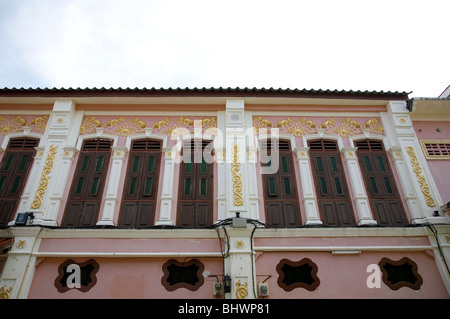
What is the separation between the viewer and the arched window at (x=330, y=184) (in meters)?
7.23

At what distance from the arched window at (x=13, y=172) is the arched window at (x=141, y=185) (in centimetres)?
247

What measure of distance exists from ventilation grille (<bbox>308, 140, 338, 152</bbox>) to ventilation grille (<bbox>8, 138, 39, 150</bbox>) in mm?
7099

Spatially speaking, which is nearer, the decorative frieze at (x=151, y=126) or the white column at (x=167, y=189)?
the white column at (x=167, y=189)

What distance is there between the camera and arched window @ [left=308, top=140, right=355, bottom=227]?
723 cm

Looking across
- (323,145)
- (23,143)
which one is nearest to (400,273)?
(323,145)

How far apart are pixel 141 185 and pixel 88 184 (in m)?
1.26

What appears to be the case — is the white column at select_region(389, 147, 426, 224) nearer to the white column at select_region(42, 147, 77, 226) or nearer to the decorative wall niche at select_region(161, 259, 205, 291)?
the decorative wall niche at select_region(161, 259, 205, 291)

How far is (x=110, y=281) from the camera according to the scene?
253 inches

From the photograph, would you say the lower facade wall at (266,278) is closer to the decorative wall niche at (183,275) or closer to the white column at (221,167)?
the decorative wall niche at (183,275)

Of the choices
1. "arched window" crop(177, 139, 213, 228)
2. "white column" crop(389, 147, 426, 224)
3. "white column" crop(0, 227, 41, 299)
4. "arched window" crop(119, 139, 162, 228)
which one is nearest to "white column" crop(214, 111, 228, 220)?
"arched window" crop(177, 139, 213, 228)
